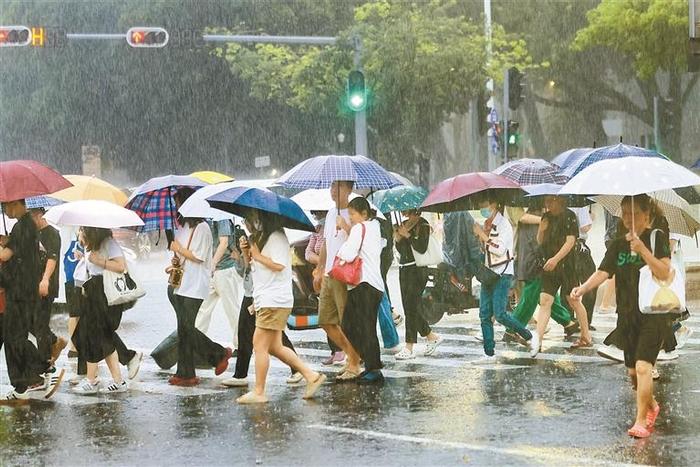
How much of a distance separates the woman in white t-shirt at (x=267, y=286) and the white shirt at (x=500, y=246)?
2.82m

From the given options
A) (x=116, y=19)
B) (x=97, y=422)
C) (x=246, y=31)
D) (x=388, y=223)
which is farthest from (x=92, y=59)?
(x=97, y=422)

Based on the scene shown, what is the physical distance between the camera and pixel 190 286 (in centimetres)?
1176

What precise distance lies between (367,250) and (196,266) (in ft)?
4.91

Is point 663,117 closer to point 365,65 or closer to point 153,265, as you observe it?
point 365,65

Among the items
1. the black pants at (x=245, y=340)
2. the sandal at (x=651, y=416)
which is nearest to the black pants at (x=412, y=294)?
the black pants at (x=245, y=340)

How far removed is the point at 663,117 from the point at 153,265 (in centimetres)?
2118

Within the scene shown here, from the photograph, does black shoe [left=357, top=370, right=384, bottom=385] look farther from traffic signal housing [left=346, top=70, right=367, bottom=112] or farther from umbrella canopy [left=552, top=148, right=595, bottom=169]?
traffic signal housing [left=346, top=70, right=367, bottom=112]

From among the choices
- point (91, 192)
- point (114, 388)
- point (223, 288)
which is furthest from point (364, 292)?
point (91, 192)

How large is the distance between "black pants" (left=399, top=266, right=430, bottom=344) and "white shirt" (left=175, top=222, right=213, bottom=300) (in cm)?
234

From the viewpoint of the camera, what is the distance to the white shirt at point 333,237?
11.7 metres

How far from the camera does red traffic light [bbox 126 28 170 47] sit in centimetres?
2572

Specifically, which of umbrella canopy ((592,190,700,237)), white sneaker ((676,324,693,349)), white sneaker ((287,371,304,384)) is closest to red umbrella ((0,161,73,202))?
white sneaker ((287,371,304,384))

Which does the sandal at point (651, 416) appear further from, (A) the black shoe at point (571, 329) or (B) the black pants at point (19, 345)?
(A) the black shoe at point (571, 329)

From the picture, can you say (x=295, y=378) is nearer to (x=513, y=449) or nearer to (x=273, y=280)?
(x=273, y=280)
